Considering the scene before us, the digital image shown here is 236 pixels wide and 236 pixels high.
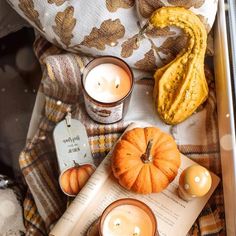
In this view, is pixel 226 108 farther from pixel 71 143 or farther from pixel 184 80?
pixel 71 143

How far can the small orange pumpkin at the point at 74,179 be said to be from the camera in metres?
0.92

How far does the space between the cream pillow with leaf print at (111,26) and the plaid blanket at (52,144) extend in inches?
2.0

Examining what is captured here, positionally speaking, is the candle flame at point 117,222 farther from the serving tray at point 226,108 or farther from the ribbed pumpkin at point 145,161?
the serving tray at point 226,108

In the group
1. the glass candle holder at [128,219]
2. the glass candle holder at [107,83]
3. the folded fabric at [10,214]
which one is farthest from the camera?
the folded fabric at [10,214]

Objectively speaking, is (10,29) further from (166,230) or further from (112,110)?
(166,230)

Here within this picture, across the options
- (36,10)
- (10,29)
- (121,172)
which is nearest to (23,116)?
(10,29)

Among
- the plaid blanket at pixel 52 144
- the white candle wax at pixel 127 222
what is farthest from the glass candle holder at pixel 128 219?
the plaid blanket at pixel 52 144

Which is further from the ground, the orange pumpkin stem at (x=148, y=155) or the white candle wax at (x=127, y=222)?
the orange pumpkin stem at (x=148, y=155)

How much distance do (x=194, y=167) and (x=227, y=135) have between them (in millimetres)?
88

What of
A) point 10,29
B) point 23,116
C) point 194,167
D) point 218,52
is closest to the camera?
point 194,167

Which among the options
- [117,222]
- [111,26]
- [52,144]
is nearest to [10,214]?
[52,144]

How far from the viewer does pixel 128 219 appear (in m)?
0.82

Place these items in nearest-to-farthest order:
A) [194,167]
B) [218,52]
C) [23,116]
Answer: [194,167] < [218,52] < [23,116]

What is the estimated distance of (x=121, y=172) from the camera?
0.84 meters
